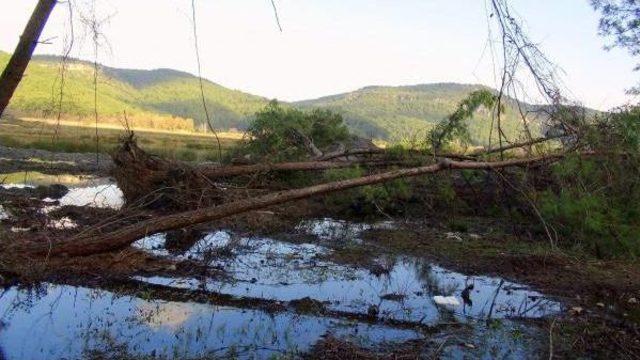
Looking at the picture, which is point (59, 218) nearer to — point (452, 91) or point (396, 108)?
point (396, 108)

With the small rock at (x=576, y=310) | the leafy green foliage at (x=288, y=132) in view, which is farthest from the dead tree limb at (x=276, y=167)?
the small rock at (x=576, y=310)

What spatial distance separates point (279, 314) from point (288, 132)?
939cm

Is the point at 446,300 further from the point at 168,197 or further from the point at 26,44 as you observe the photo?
the point at 26,44

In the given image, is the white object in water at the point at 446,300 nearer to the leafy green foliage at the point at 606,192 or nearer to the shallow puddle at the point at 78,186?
the leafy green foliage at the point at 606,192

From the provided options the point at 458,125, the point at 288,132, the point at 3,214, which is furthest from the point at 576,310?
the point at 288,132

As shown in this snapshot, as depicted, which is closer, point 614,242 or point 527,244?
point 614,242

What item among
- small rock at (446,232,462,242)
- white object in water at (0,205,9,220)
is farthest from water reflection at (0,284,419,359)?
small rock at (446,232,462,242)

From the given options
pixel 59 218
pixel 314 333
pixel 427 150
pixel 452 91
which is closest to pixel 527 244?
pixel 427 150

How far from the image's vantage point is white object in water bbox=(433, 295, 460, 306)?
5.82 metres

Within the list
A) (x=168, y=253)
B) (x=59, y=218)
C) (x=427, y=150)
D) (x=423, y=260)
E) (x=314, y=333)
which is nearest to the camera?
(x=314, y=333)

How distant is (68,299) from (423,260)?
471 centimetres

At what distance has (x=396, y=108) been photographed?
170125mm

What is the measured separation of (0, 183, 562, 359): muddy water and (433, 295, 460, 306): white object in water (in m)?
0.01

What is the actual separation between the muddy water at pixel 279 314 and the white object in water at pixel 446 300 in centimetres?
1
